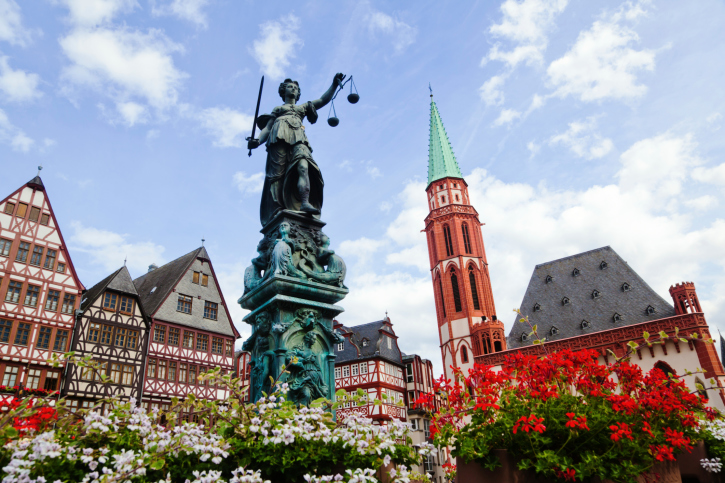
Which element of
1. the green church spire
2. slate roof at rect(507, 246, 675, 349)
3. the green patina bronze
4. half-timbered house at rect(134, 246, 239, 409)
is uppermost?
the green church spire

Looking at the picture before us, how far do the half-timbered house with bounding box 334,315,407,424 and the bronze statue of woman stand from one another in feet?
98.6

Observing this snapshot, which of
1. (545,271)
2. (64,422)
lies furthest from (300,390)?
(545,271)

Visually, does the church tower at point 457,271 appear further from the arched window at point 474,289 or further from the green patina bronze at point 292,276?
the green patina bronze at point 292,276

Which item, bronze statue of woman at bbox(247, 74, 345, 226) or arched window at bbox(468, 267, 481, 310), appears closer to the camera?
bronze statue of woman at bbox(247, 74, 345, 226)

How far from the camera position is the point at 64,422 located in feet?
10.5

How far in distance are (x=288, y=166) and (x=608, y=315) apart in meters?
40.0

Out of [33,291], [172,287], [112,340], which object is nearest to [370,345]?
[172,287]

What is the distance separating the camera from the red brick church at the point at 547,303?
35878 mm

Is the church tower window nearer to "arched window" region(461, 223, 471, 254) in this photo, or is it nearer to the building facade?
"arched window" region(461, 223, 471, 254)

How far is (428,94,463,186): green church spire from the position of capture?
57719mm

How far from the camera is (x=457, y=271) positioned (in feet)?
169

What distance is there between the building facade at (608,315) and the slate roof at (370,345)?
8039mm

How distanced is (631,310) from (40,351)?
39.4 m

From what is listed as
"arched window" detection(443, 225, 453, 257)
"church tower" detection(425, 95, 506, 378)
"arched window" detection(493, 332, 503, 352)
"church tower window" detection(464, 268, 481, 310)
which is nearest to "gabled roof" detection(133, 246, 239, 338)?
"arched window" detection(493, 332, 503, 352)
